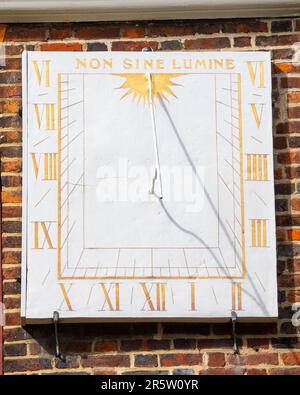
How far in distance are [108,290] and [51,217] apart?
18.0 inches

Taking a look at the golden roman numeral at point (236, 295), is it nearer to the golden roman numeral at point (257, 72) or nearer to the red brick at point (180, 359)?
the red brick at point (180, 359)

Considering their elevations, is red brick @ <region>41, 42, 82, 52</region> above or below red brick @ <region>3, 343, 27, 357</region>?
above

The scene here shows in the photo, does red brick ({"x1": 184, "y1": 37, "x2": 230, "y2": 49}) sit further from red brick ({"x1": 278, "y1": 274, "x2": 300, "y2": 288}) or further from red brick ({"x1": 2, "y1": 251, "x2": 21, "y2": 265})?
red brick ({"x1": 2, "y1": 251, "x2": 21, "y2": 265})

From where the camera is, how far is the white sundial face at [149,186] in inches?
289

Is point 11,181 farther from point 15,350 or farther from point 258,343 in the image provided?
point 258,343

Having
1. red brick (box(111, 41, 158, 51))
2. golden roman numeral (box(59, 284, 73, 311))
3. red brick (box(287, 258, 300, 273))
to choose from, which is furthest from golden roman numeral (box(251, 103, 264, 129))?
golden roman numeral (box(59, 284, 73, 311))

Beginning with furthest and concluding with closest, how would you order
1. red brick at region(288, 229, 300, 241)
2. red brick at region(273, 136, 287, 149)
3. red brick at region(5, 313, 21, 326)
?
red brick at region(273, 136, 287, 149)
red brick at region(288, 229, 300, 241)
red brick at region(5, 313, 21, 326)

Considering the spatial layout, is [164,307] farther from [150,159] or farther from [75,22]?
[75,22]

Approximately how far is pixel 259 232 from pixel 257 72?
32.1 inches

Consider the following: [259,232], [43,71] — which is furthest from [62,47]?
[259,232]

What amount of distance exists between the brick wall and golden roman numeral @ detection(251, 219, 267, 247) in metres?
0.11

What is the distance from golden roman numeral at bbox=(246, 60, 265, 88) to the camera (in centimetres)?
761

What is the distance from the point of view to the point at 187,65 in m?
7.62

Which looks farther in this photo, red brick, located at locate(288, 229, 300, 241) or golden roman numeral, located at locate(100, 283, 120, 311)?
red brick, located at locate(288, 229, 300, 241)
